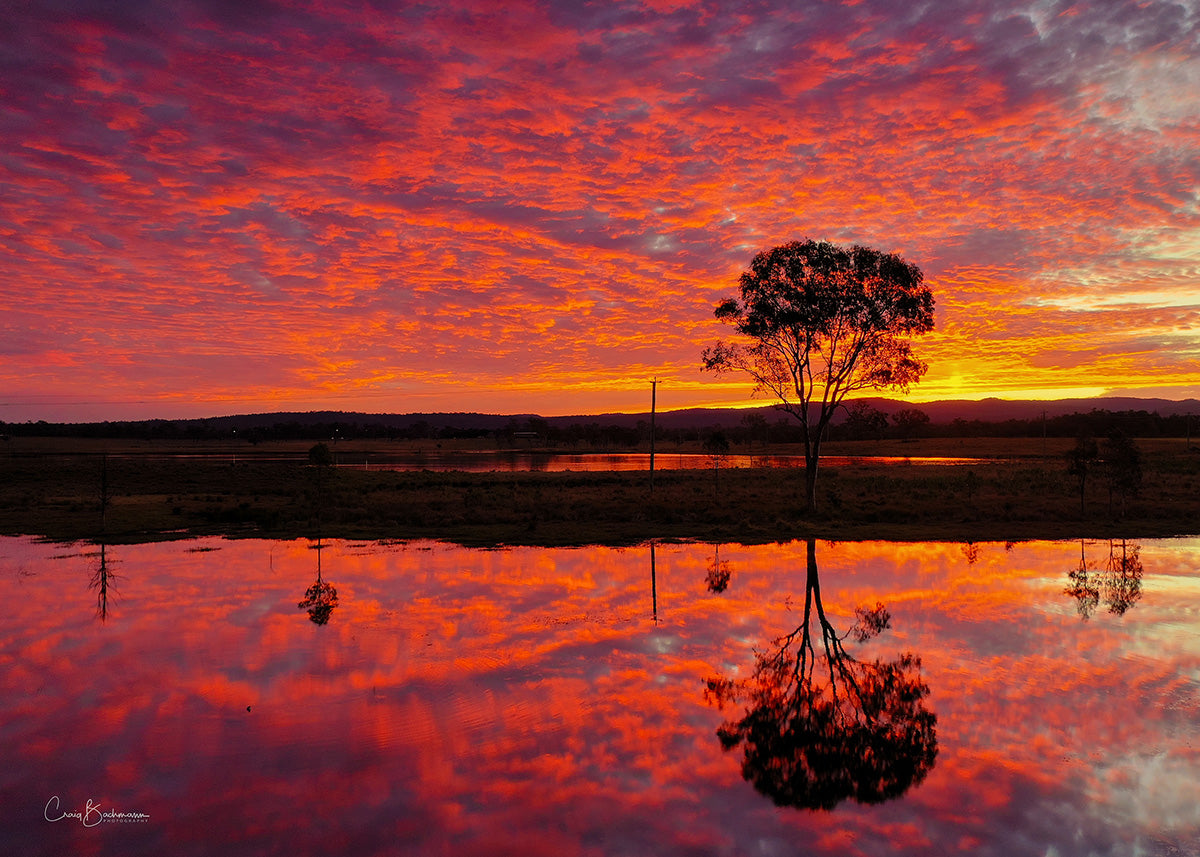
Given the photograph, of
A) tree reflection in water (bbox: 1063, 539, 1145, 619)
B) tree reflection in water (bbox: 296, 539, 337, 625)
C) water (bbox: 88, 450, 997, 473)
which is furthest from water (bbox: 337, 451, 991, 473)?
tree reflection in water (bbox: 296, 539, 337, 625)

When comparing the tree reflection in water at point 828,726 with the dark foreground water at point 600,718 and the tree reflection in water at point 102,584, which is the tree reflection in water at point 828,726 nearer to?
the dark foreground water at point 600,718

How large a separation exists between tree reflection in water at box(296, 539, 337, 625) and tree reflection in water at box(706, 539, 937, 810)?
10124 mm

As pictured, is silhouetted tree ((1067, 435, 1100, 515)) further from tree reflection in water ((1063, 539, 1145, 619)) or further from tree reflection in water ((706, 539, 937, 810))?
tree reflection in water ((706, 539, 937, 810))

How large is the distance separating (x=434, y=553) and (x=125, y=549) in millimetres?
12337

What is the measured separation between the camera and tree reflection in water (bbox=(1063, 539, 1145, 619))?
63.4 feet

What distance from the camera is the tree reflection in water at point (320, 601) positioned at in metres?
18.3

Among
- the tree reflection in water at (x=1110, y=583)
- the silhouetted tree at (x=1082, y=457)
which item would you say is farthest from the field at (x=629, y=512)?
the tree reflection in water at (x=1110, y=583)

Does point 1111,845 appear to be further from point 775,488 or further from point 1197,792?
point 775,488

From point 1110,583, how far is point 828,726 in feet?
52.3

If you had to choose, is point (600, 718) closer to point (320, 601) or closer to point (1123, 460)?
point (320, 601)

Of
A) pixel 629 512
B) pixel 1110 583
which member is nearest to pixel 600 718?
pixel 1110 583

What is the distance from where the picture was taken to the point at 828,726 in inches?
448

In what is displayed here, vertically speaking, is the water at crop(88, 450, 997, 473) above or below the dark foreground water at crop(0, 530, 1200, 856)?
above

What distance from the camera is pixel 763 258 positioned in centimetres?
4100
